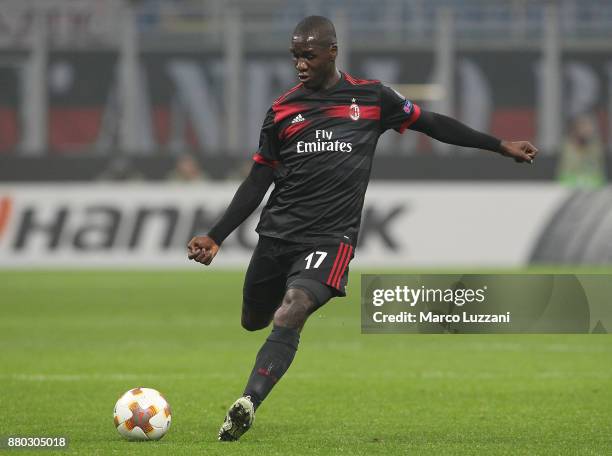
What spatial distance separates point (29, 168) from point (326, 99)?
1756 centimetres

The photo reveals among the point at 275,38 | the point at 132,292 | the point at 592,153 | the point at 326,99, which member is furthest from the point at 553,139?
the point at 326,99

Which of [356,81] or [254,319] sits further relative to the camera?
[254,319]

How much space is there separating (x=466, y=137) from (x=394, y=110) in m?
0.40

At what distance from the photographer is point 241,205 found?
21.5 feet

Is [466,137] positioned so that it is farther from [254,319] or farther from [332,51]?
[254,319]

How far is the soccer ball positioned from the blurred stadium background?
528 inches

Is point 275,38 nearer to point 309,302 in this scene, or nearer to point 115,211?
point 115,211

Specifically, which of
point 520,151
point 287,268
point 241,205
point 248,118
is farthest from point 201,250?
point 248,118

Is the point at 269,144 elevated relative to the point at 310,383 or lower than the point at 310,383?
elevated

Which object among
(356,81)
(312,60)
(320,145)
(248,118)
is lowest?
(248,118)

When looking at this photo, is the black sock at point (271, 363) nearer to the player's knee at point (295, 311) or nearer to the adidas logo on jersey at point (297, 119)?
the player's knee at point (295, 311)

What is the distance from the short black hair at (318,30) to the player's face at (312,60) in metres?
0.02

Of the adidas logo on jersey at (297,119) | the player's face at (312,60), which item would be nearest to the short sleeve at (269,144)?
the adidas logo on jersey at (297,119)

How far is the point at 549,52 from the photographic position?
84.1 feet
